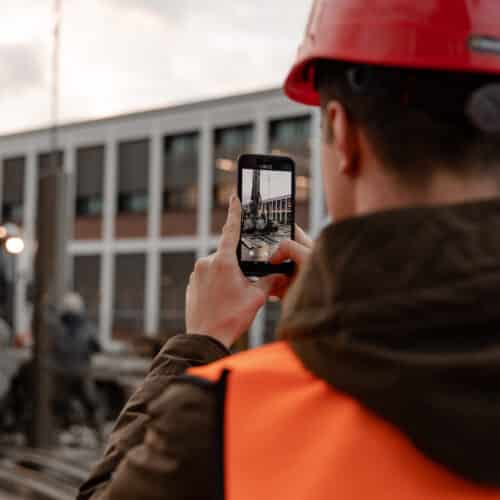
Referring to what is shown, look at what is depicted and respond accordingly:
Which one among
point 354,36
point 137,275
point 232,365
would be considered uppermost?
point 354,36

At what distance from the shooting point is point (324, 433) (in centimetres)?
91

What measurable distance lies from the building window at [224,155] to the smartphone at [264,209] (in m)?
30.4

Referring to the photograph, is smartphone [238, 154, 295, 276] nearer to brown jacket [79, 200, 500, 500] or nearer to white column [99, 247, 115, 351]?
brown jacket [79, 200, 500, 500]

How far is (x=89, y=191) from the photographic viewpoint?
1494 inches

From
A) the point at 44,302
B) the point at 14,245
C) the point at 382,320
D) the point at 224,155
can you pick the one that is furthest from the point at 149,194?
the point at 382,320

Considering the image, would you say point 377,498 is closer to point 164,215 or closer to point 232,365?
point 232,365

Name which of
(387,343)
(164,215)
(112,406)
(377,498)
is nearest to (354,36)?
(387,343)

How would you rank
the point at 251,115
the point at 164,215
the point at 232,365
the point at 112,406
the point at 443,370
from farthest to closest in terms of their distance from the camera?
the point at 164,215
the point at 251,115
the point at 112,406
the point at 232,365
the point at 443,370

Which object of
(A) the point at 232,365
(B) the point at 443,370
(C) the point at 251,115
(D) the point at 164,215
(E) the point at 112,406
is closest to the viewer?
(B) the point at 443,370

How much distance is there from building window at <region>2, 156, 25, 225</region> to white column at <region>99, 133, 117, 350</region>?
521cm

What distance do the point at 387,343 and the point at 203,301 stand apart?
13.6 inches

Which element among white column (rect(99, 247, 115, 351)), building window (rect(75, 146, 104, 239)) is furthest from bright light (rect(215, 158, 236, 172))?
white column (rect(99, 247, 115, 351))

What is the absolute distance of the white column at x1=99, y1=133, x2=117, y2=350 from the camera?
36.7 m

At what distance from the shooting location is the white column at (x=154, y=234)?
35250mm
